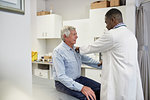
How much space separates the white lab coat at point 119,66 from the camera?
158 cm

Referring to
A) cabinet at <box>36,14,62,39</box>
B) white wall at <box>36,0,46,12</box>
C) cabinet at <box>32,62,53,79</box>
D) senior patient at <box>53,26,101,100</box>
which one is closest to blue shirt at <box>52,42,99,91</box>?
senior patient at <box>53,26,101,100</box>

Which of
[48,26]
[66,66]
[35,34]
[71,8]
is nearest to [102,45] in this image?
[66,66]

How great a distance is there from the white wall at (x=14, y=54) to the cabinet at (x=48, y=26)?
135 inches

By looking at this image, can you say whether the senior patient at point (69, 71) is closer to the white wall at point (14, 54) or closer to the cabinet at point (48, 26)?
the white wall at point (14, 54)

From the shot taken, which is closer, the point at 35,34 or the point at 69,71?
the point at 69,71

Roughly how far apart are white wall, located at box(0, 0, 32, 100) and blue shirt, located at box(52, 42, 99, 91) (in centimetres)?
71

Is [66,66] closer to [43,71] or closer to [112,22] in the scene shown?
[112,22]

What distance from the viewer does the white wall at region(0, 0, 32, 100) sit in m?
0.61

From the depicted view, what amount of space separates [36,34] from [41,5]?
0.97 meters

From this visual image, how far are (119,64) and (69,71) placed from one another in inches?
20.7

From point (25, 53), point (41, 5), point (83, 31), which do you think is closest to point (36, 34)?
point (41, 5)

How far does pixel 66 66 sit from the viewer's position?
157cm

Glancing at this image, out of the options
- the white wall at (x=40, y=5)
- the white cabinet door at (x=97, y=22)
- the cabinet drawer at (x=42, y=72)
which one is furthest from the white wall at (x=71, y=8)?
the cabinet drawer at (x=42, y=72)

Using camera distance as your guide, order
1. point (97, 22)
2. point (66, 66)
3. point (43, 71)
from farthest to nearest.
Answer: point (43, 71) < point (97, 22) < point (66, 66)
